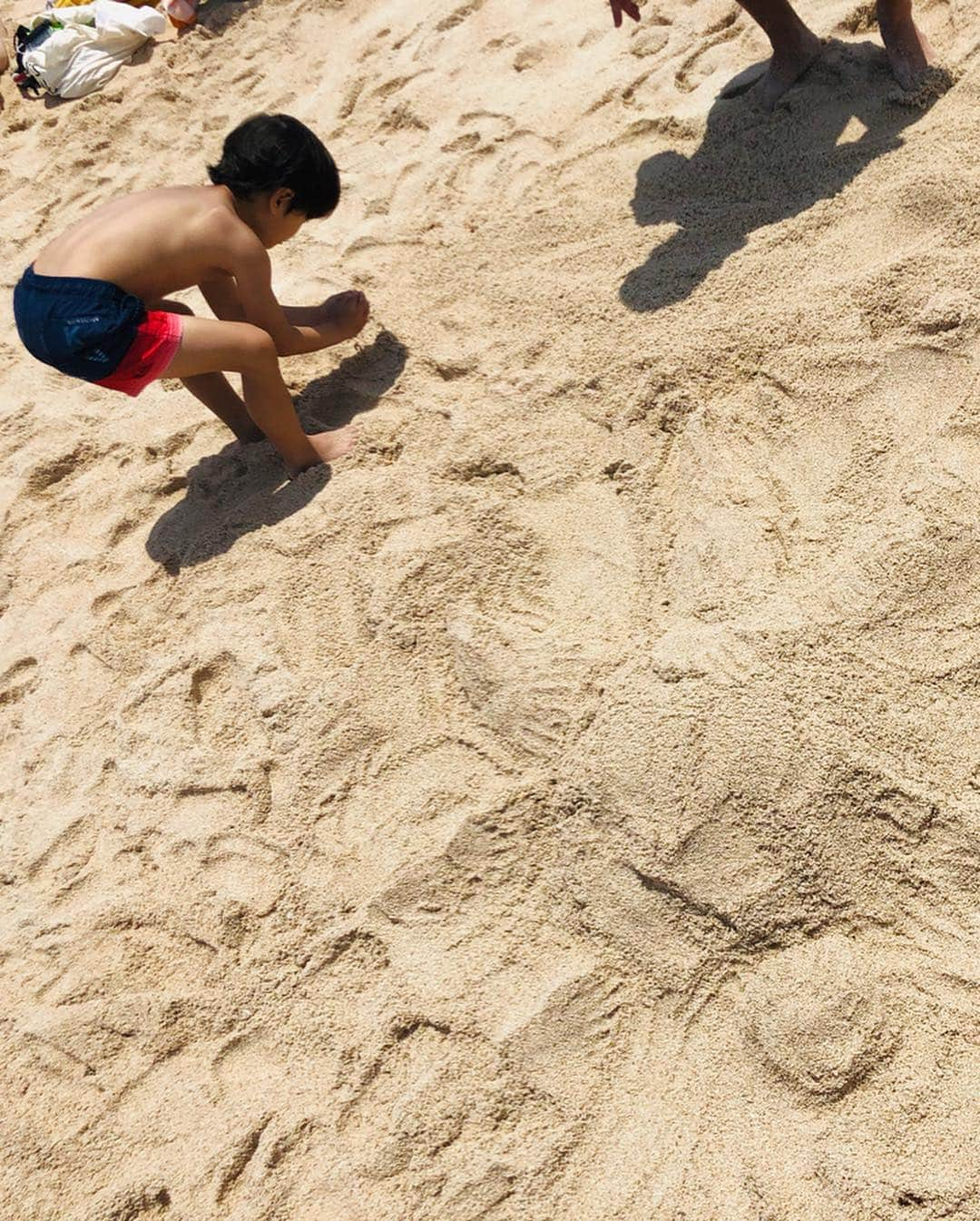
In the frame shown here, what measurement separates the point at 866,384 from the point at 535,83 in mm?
1917

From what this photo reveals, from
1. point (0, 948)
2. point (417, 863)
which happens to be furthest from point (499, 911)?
point (0, 948)

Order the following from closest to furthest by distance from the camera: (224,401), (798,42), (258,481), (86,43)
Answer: (258,481), (224,401), (798,42), (86,43)

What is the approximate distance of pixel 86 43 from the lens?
4.52 meters

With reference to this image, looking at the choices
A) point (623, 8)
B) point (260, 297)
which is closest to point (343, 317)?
point (260, 297)

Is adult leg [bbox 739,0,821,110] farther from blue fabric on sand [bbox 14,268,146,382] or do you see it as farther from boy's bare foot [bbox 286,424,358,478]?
blue fabric on sand [bbox 14,268,146,382]

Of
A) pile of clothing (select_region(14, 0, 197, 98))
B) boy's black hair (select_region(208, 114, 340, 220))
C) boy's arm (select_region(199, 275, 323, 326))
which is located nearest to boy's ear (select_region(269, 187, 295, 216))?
boy's black hair (select_region(208, 114, 340, 220))

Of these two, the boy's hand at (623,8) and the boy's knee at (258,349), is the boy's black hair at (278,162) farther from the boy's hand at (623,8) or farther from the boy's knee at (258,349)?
the boy's hand at (623,8)

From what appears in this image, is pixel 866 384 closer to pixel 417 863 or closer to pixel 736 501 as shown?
pixel 736 501

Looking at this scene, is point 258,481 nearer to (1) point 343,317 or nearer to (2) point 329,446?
(2) point 329,446

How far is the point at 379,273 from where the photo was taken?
2986 millimetres

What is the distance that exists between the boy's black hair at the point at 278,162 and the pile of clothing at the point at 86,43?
104 inches

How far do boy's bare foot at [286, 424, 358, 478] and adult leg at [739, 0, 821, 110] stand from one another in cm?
150

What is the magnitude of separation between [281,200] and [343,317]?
1.10 feet

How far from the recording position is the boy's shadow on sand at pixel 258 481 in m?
2.41
